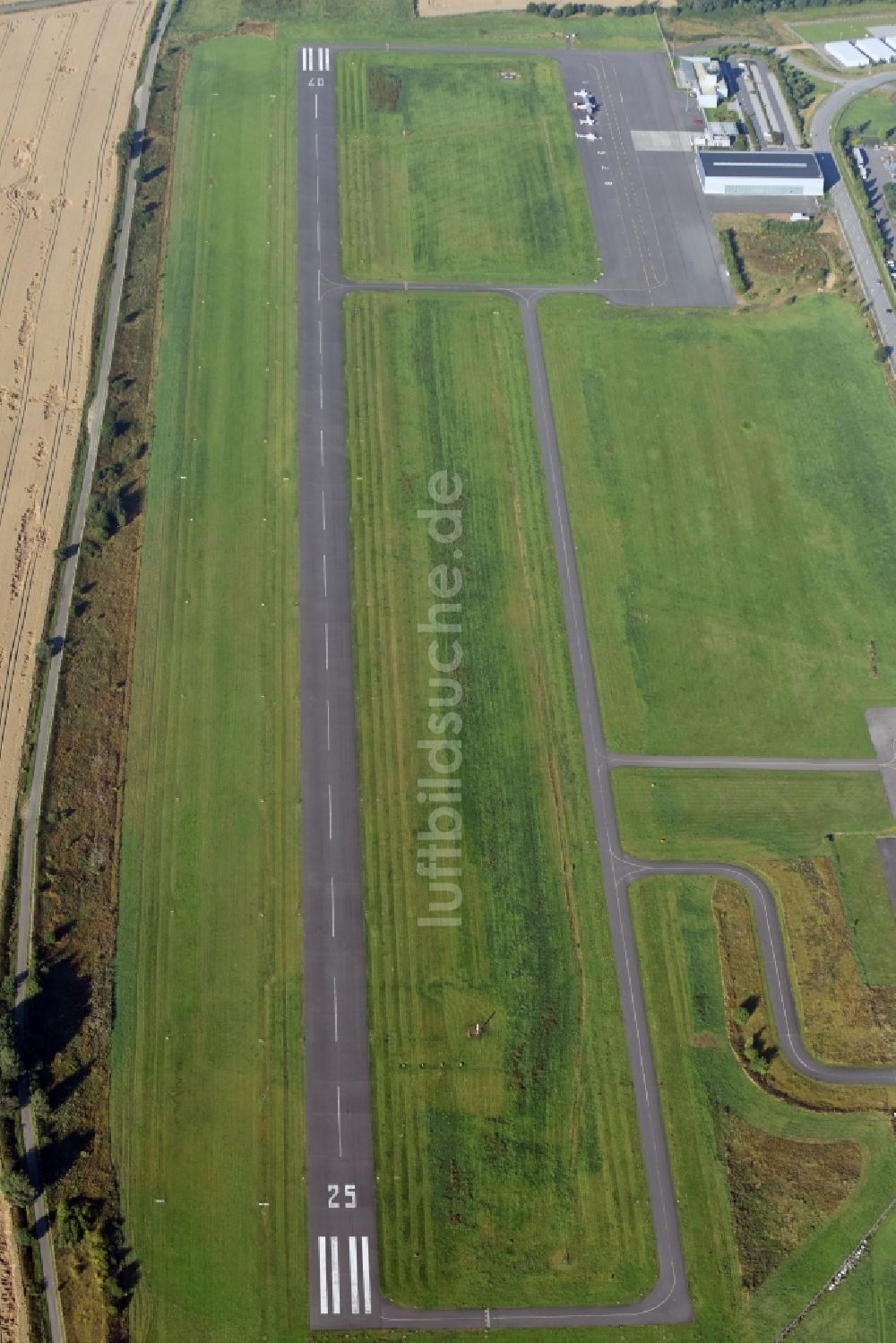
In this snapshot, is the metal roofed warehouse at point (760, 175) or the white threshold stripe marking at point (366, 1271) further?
the metal roofed warehouse at point (760, 175)

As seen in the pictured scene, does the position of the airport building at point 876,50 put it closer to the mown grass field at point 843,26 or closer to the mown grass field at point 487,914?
the mown grass field at point 843,26

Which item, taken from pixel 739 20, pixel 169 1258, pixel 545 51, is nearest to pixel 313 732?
pixel 169 1258

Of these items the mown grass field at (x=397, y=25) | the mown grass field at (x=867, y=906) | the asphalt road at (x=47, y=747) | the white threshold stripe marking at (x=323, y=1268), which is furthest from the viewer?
the mown grass field at (x=397, y=25)

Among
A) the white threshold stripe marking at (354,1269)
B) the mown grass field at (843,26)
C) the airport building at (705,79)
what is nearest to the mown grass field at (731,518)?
the airport building at (705,79)

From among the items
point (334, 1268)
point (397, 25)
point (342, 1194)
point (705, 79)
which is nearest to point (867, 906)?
point (342, 1194)

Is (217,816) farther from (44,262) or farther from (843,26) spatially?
(843,26)

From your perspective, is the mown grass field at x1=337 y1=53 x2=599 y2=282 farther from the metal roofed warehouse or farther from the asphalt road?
the asphalt road
